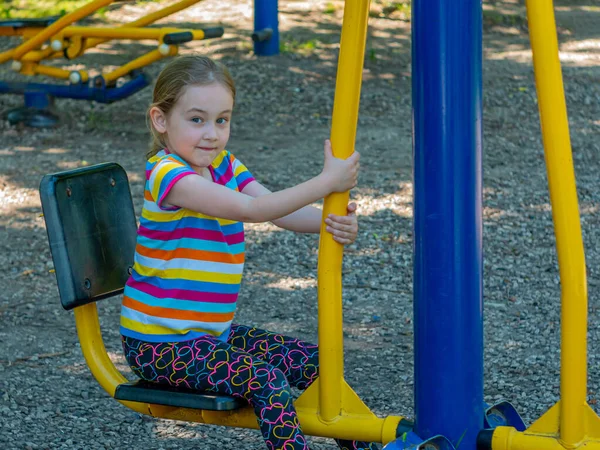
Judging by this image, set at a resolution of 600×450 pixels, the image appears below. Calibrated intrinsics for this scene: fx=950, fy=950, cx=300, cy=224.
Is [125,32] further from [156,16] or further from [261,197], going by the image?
[261,197]

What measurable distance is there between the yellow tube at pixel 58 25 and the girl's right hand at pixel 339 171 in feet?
12.1

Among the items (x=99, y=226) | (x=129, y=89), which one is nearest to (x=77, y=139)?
(x=129, y=89)

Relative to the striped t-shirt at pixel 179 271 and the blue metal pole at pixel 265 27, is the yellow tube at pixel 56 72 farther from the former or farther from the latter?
the striped t-shirt at pixel 179 271

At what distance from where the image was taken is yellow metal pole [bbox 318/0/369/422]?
179cm

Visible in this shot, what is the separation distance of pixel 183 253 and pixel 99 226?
32cm

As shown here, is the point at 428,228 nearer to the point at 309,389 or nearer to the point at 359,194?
the point at 309,389

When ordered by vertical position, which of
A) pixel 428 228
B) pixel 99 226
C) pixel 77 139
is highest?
pixel 428 228

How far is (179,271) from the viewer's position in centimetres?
200

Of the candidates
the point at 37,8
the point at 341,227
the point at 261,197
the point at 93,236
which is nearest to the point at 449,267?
the point at 341,227

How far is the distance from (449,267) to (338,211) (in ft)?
0.81

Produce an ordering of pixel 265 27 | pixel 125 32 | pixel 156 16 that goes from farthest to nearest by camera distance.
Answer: pixel 265 27 → pixel 156 16 → pixel 125 32

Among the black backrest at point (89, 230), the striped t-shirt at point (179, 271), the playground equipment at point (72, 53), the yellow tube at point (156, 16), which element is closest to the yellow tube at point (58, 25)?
the playground equipment at point (72, 53)

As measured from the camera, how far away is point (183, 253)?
2008 mm

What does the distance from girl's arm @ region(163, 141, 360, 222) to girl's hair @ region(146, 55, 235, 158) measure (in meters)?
0.19
